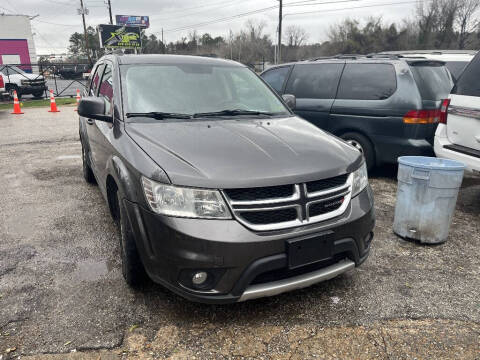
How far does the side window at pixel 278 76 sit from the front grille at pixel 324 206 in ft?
15.3

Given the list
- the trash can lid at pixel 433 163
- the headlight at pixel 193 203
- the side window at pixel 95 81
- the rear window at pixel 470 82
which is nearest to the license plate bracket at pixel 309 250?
the headlight at pixel 193 203

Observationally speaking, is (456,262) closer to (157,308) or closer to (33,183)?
(157,308)

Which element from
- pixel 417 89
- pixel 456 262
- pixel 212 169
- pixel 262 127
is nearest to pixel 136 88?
pixel 262 127

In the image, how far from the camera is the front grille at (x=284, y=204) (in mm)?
2242

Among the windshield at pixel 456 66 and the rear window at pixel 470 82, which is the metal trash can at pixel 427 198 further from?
the windshield at pixel 456 66

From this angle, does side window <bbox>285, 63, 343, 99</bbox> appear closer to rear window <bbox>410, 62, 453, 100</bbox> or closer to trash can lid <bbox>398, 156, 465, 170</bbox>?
rear window <bbox>410, 62, 453, 100</bbox>

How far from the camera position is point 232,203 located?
2.23m

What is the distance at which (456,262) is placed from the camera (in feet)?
11.1

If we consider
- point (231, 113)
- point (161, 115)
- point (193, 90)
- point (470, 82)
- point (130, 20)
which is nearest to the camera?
point (161, 115)

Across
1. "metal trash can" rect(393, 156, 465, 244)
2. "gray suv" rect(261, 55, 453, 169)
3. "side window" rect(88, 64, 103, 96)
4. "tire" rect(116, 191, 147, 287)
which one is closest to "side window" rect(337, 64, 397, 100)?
"gray suv" rect(261, 55, 453, 169)

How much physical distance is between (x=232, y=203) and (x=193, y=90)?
162 centimetres

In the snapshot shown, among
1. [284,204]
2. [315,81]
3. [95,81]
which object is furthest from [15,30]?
[284,204]

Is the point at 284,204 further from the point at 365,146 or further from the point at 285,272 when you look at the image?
the point at 365,146

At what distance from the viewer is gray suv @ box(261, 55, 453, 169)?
5105 mm
